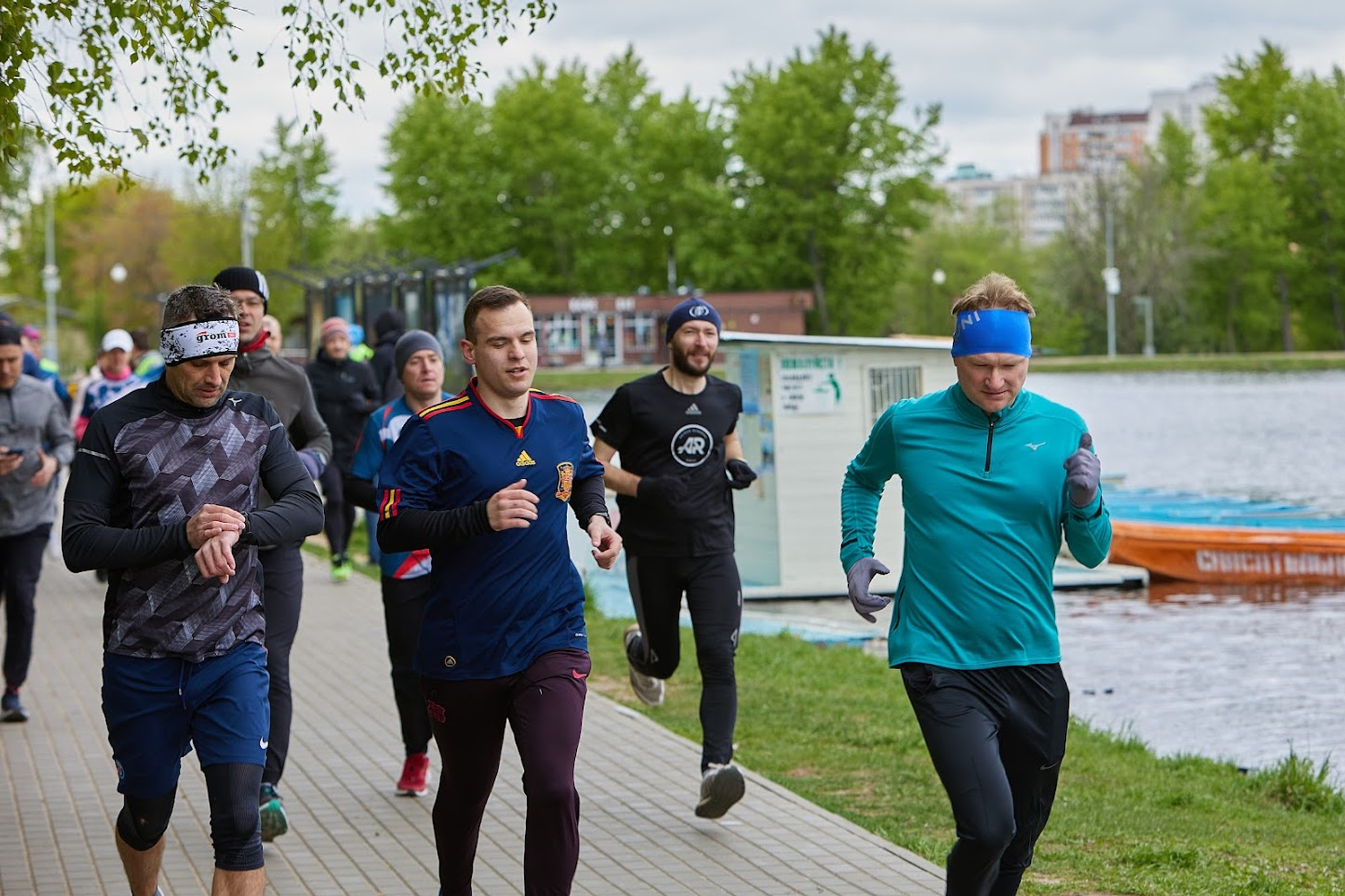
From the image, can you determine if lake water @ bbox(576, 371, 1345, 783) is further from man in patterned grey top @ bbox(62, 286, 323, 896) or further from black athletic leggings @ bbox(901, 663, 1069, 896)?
man in patterned grey top @ bbox(62, 286, 323, 896)

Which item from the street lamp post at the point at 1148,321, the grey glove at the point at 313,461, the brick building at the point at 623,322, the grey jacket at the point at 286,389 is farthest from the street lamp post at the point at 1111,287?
the grey glove at the point at 313,461

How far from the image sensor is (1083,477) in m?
4.59

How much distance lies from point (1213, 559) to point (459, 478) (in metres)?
16.7

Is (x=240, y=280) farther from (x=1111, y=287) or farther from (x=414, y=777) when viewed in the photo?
(x=1111, y=287)

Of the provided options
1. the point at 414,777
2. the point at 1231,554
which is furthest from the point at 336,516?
the point at 1231,554

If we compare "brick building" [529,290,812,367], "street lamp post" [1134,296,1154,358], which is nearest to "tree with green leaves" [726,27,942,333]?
"brick building" [529,290,812,367]

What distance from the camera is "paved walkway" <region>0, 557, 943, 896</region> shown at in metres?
6.50

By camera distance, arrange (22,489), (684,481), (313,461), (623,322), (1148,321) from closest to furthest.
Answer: (313,461) < (684,481) < (22,489) < (623,322) < (1148,321)

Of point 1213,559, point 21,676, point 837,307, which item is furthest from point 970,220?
point 21,676

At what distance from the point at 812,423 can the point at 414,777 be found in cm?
905

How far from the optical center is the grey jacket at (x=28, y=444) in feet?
31.2

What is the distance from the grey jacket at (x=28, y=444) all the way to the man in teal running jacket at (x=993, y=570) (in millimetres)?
5843

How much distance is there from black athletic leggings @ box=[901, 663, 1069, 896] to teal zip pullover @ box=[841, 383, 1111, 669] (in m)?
0.05

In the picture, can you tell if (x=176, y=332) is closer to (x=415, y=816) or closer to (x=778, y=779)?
(x=415, y=816)
